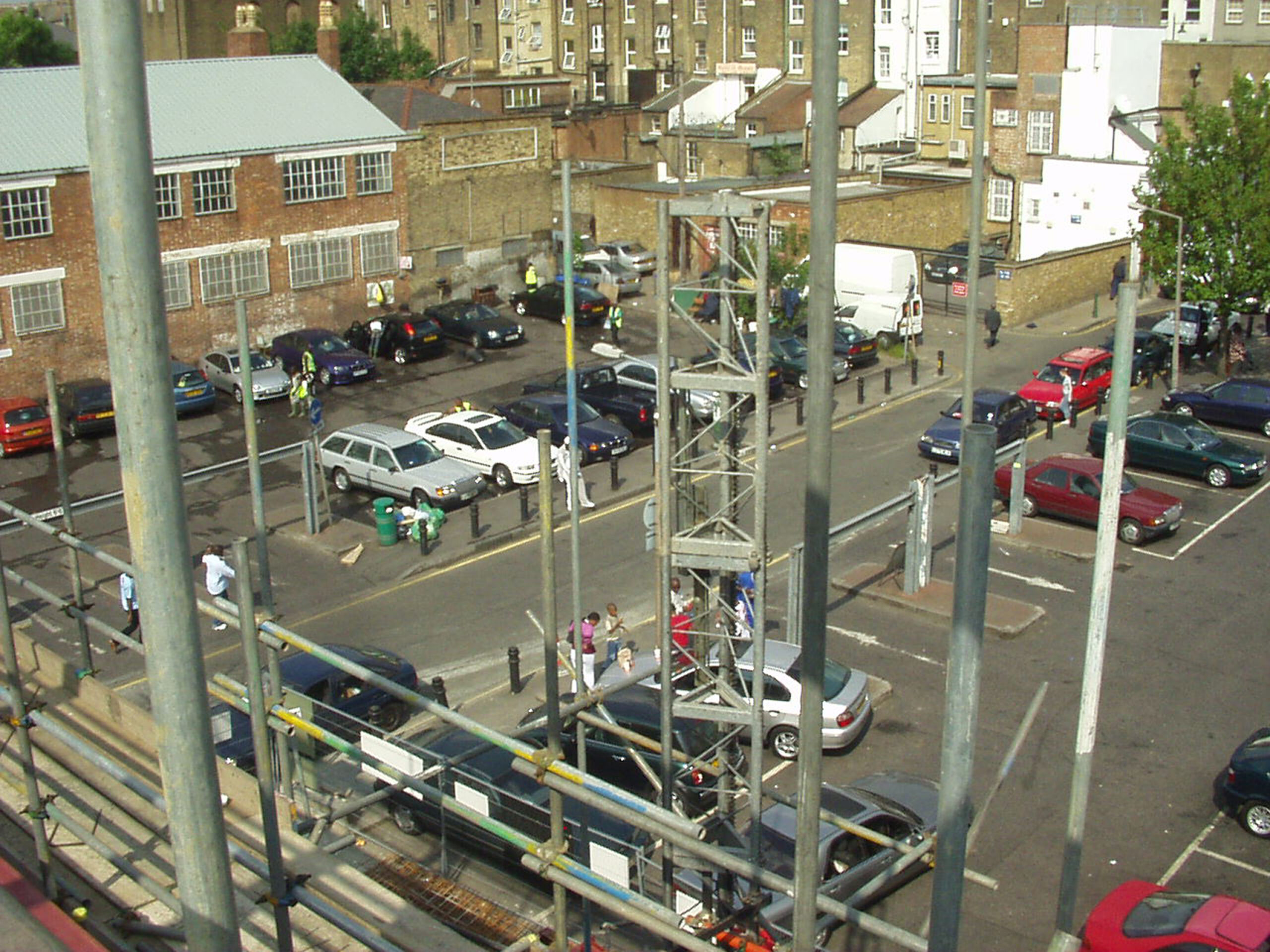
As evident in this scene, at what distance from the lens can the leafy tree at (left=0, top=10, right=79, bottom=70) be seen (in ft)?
229

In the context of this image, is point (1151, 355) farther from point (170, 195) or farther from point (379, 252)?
point (170, 195)

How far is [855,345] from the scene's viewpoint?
36250 mm

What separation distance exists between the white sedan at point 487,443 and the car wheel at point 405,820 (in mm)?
13138

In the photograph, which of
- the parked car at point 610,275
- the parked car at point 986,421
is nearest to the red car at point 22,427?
the parked car at point 610,275

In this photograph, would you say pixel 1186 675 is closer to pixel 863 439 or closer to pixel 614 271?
pixel 863 439

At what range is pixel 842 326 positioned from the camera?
36688 mm

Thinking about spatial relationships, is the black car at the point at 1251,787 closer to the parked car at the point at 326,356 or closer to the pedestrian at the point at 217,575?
the pedestrian at the point at 217,575

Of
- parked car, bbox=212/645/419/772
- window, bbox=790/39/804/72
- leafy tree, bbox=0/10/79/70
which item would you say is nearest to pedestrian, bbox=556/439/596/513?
parked car, bbox=212/645/419/772

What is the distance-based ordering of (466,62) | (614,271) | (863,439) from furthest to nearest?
(466,62), (614,271), (863,439)

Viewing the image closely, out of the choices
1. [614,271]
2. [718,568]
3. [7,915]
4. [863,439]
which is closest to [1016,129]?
[614,271]

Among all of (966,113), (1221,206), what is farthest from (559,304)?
(966,113)

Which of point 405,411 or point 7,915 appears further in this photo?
point 405,411

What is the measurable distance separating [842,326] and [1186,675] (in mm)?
18392

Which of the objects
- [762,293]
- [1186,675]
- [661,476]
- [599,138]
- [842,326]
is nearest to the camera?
[762,293]
